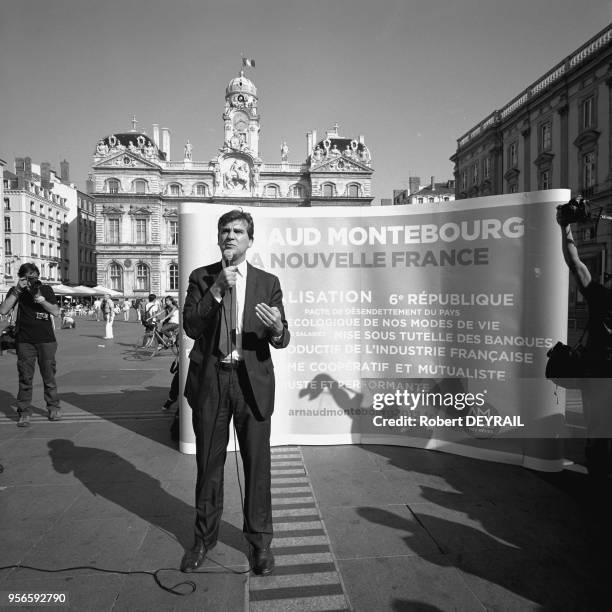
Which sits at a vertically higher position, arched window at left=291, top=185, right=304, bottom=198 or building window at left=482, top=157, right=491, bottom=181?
arched window at left=291, top=185, right=304, bottom=198

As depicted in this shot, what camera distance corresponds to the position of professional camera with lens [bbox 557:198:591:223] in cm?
326

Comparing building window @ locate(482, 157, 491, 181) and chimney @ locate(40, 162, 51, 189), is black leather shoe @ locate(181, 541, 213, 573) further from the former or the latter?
chimney @ locate(40, 162, 51, 189)

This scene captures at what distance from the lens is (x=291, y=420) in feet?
16.5

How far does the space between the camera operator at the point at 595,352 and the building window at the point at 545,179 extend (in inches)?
1178

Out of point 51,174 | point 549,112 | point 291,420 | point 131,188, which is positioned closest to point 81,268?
point 51,174

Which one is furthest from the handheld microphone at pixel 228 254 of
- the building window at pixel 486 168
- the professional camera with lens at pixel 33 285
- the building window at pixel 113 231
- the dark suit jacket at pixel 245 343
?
the building window at pixel 113 231

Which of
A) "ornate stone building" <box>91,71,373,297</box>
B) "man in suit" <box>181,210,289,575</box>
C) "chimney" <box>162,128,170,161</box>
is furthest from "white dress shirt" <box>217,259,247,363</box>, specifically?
"chimney" <box>162,128,170,161</box>

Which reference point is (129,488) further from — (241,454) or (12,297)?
(12,297)

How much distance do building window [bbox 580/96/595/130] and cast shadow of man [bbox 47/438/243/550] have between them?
1191 inches

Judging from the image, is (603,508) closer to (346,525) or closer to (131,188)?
(346,525)

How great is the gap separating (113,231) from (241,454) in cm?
6274

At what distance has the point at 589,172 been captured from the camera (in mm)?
25828

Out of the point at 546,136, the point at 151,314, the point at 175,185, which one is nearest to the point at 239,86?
the point at 175,185

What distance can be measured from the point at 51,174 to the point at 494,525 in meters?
78.8
